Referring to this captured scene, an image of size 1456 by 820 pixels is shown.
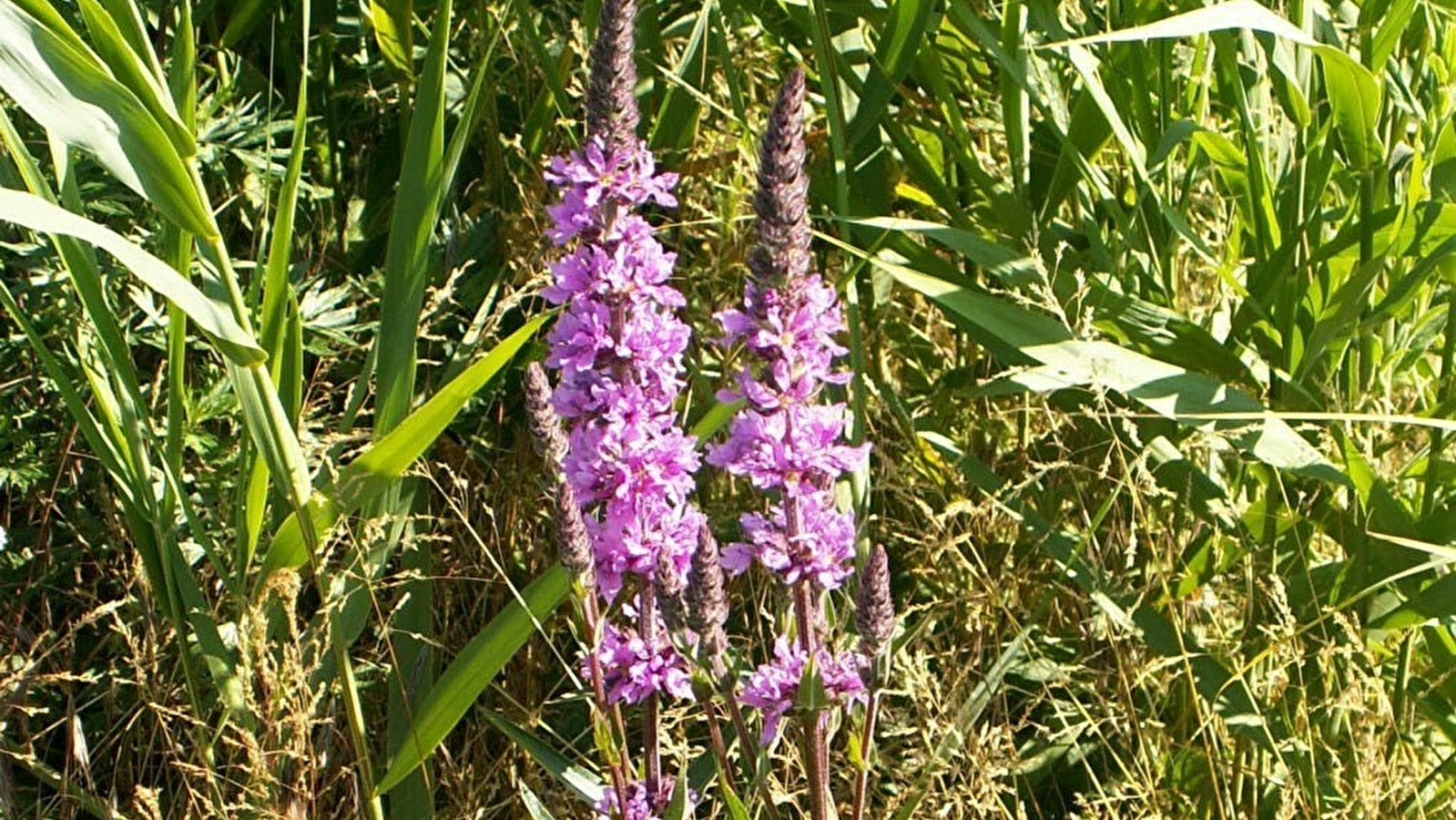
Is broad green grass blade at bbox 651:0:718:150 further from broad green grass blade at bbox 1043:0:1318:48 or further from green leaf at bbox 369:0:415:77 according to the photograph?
broad green grass blade at bbox 1043:0:1318:48

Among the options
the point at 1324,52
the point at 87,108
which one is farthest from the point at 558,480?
the point at 1324,52

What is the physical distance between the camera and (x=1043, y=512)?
2.15 m

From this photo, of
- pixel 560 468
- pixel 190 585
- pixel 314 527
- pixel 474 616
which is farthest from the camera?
pixel 474 616

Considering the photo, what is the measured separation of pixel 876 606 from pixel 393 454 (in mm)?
456

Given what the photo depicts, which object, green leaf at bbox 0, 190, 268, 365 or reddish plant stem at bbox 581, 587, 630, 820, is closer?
green leaf at bbox 0, 190, 268, 365

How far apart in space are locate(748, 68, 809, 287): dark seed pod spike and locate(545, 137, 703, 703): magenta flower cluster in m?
0.10

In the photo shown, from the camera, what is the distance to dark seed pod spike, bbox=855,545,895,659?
137cm

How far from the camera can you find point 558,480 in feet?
4.77

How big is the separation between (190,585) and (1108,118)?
39.6 inches

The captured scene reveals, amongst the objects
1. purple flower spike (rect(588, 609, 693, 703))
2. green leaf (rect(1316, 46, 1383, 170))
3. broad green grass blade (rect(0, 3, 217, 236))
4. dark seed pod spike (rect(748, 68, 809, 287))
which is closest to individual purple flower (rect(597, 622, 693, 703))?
purple flower spike (rect(588, 609, 693, 703))

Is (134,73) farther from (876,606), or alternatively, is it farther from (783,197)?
(876,606)

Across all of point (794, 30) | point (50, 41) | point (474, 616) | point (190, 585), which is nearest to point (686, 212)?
point (794, 30)

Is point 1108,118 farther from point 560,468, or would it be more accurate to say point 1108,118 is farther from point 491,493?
point 491,493

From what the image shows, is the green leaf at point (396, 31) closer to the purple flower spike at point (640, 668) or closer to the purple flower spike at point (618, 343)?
the purple flower spike at point (618, 343)
